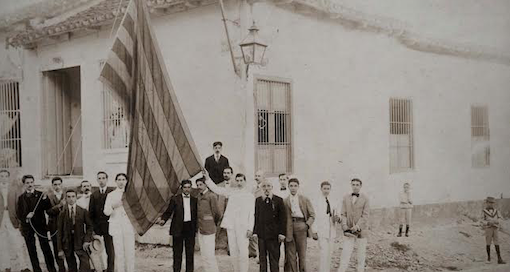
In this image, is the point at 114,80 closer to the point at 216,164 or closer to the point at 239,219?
the point at 216,164

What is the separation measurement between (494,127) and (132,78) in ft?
10.7

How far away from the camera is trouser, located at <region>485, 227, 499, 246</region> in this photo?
17.0 ft

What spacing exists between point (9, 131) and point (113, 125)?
3.51 ft

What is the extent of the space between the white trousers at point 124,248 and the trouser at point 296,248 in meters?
1.46

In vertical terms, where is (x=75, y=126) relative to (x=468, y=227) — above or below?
above

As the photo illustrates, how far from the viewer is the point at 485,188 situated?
529 centimetres

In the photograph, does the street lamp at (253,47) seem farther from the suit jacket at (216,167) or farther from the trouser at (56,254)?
the trouser at (56,254)

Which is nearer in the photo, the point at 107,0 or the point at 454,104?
the point at 454,104

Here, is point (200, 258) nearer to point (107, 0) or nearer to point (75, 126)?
point (75, 126)

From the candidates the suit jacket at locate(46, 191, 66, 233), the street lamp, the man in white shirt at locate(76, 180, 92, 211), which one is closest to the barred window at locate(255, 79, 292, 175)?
the street lamp

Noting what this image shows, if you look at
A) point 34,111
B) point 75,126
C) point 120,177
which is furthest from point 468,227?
point 34,111

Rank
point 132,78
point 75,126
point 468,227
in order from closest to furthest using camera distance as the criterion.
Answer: point 468,227 → point 132,78 → point 75,126

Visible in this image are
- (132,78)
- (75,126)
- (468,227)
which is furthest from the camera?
(75,126)

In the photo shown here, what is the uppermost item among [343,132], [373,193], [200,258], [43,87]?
[43,87]
